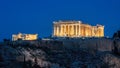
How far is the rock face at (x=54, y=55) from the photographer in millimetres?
55094

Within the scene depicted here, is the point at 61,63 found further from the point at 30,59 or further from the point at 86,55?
the point at 86,55

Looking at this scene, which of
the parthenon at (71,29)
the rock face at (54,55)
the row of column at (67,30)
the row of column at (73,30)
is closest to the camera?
the rock face at (54,55)

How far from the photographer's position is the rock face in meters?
55.1

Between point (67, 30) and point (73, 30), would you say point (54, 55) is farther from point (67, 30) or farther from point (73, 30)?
point (67, 30)

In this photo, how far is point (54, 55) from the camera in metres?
65.0

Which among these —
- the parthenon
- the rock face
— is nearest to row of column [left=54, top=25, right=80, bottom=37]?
the parthenon

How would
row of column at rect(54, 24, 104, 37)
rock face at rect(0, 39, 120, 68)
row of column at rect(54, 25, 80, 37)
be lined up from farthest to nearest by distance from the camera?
row of column at rect(54, 25, 80, 37)
row of column at rect(54, 24, 104, 37)
rock face at rect(0, 39, 120, 68)

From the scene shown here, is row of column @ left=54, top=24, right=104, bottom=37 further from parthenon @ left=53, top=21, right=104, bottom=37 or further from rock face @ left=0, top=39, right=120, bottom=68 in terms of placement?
rock face @ left=0, top=39, right=120, bottom=68

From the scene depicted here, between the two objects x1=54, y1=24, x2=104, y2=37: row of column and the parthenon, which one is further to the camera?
the parthenon

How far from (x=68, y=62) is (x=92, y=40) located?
20922 mm

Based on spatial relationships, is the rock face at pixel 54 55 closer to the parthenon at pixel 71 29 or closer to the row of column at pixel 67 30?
the row of column at pixel 67 30

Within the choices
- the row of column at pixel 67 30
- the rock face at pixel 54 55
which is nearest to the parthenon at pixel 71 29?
the row of column at pixel 67 30

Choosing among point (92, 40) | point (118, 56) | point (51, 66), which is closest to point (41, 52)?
point (51, 66)

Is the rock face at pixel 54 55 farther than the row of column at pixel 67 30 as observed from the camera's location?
No
